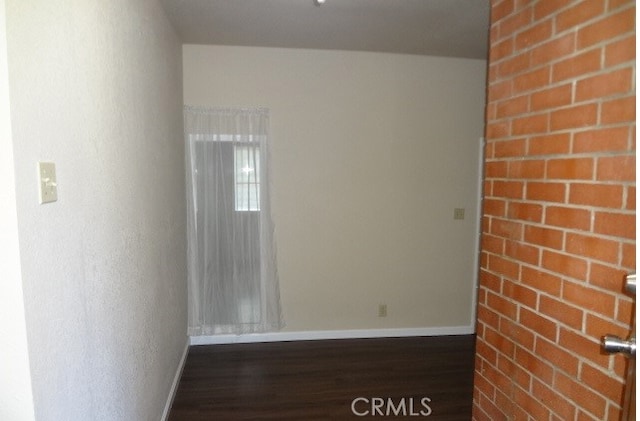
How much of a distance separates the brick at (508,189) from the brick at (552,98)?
27cm

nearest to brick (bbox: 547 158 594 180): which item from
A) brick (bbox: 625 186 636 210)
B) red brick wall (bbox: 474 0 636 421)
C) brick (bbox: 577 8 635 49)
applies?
red brick wall (bbox: 474 0 636 421)

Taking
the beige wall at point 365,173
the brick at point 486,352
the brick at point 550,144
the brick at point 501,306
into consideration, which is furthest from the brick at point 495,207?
the beige wall at point 365,173

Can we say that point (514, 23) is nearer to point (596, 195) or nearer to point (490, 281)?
point (596, 195)

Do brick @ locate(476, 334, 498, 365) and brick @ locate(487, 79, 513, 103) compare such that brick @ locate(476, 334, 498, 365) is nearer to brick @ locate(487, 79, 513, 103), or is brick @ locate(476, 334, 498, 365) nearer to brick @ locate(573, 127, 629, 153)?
brick @ locate(573, 127, 629, 153)

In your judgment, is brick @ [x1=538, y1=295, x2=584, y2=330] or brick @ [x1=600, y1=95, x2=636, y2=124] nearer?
brick @ [x1=600, y1=95, x2=636, y2=124]

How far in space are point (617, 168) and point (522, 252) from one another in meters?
0.42

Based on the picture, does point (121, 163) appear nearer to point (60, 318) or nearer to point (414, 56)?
point (60, 318)

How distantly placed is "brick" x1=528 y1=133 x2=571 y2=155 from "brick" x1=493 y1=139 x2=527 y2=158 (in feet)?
0.12

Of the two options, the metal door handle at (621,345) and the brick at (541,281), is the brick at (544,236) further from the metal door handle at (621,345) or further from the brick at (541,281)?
the metal door handle at (621,345)

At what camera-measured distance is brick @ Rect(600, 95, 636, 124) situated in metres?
0.86

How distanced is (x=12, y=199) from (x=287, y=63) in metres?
2.53

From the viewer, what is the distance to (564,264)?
3.45 feet

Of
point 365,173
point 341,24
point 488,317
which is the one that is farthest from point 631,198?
point 365,173

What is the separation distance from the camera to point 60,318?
93 cm
